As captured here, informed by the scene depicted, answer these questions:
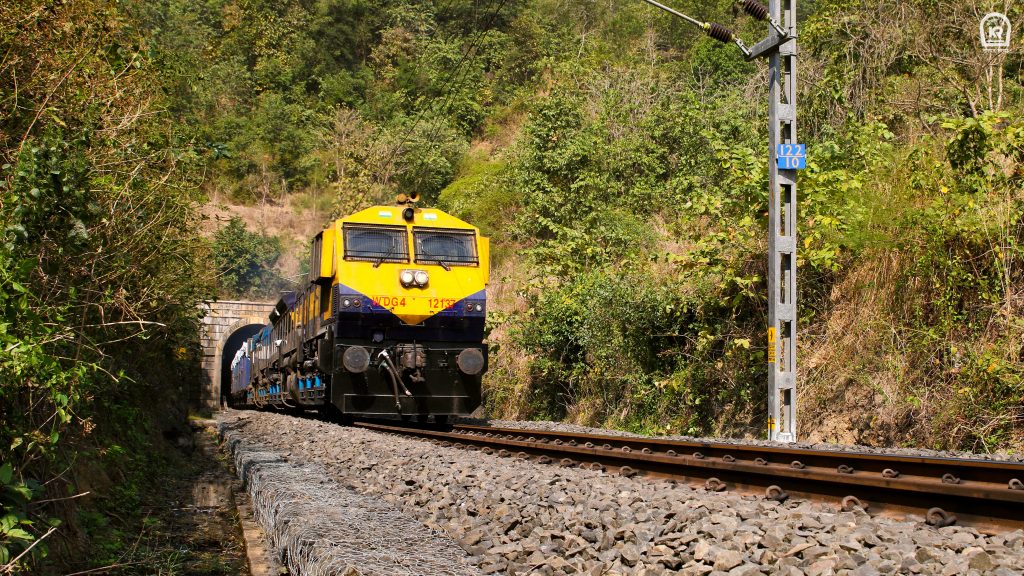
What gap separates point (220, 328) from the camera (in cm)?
Result: 4650

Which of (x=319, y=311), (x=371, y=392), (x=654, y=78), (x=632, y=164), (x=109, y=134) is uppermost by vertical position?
(x=654, y=78)

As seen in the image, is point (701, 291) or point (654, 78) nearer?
point (701, 291)

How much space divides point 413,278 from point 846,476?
949 cm

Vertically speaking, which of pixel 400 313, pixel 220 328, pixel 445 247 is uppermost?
pixel 445 247

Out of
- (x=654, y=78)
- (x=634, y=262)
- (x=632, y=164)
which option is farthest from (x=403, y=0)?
(x=634, y=262)

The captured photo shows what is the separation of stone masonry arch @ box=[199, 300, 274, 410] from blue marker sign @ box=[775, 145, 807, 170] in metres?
36.7

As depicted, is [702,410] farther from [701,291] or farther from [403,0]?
[403,0]

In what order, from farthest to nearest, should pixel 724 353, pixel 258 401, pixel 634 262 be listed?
1. pixel 258 401
2. pixel 634 262
3. pixel 724 353

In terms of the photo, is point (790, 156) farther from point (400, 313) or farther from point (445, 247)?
point (400, 313)

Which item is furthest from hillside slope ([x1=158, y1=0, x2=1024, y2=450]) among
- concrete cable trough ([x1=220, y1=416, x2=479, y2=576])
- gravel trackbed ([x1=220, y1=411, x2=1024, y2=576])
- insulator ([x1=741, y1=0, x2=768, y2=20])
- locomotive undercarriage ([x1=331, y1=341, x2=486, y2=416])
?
gravel trackbed ([x1=220, y1=411, x2=1024, y2=576])

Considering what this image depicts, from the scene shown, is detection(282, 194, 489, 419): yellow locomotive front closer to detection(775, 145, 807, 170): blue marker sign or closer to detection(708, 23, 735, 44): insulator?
detection(708, 23, 735, 44): insulator

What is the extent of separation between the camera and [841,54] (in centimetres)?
2369

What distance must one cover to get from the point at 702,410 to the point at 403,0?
6006 centimetres

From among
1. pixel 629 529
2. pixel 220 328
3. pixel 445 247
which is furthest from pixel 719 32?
pixel 220 328
